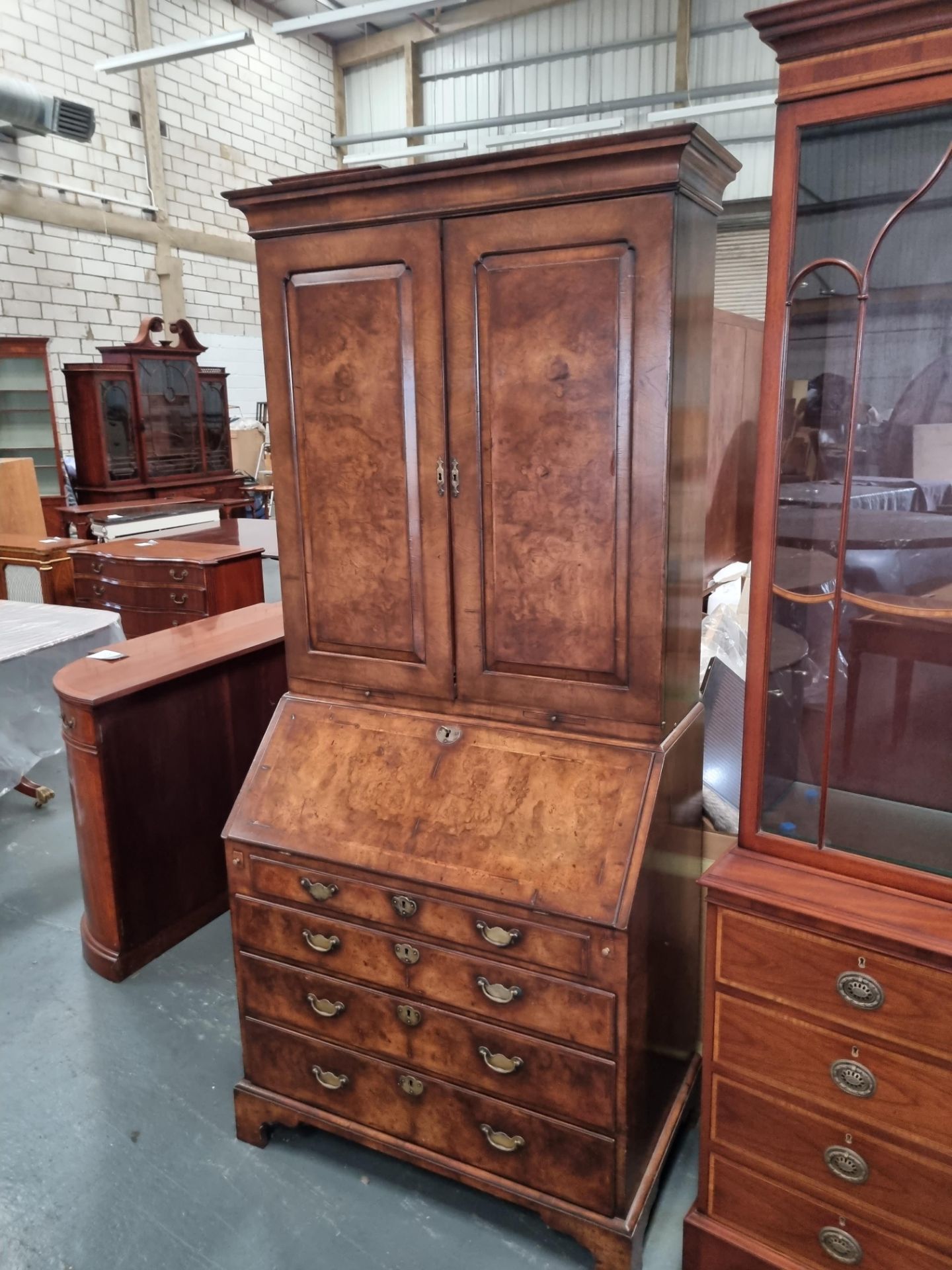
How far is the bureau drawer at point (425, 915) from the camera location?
1557 mm

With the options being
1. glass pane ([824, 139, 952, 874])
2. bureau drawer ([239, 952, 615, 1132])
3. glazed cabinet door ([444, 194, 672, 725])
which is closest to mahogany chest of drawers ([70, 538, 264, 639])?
bureau drawer ([239, 952, 615, 1132])

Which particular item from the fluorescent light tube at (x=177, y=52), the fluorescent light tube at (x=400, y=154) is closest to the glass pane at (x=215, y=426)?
the fluorescent light tube at (x=177, y=52)

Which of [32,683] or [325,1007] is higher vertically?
[32,683]

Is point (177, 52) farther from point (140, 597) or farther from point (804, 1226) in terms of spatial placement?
point (804, 1226)

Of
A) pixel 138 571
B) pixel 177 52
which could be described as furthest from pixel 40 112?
pixel 138 571

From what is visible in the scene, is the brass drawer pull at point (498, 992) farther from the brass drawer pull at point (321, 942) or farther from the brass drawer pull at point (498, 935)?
the brass drawer pull at point (321, 942)

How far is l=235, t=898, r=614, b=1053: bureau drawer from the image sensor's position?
1.56m

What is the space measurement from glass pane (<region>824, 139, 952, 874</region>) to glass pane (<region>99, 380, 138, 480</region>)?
7.03 meters

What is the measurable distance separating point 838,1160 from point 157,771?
6.48ft

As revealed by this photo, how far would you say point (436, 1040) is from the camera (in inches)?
67.9

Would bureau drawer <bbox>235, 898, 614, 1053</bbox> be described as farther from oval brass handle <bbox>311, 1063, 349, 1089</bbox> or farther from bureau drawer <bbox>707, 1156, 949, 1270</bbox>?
bureau drawer <bbox>707, 1156, 949, 1270</bbox>

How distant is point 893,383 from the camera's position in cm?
131

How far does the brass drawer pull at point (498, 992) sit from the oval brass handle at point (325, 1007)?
0.35 meters

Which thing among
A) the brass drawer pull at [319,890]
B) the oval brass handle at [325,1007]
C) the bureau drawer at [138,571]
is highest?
Answer: the bureau drawer at [138,571]
